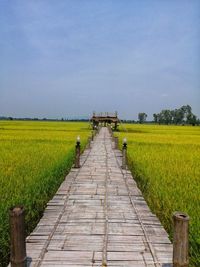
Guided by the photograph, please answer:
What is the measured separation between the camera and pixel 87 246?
4082mm

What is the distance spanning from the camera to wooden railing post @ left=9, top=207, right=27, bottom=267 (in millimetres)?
3184

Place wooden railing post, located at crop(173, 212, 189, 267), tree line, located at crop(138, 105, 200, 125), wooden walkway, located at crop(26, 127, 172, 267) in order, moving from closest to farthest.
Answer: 1. wooden railing post, located at crop(173, 212, 189, 267)
2. wooden walkway, located at crop(26, 127, 172, 267)
3. tree line, located at crop(138, 105, 200, 125)

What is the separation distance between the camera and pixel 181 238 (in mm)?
3176

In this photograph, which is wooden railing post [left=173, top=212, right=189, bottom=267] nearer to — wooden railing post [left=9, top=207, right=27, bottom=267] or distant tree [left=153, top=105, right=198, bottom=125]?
wooden railing post [left=9, top=207, right=27, bottom=267]

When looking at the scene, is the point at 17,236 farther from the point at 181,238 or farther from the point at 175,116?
the point at 175,116

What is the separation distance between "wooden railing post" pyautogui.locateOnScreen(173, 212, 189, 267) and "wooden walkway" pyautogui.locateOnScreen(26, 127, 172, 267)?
420 millimetres

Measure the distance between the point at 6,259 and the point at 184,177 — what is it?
5.57 metres

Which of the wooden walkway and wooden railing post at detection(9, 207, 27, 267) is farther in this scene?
the wooden walkway

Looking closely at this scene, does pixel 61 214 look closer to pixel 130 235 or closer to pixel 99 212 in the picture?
pixel 99 212

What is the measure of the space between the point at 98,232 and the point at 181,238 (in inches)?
67.4

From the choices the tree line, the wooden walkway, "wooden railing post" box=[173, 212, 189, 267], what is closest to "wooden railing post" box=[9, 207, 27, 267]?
the wooden walkway

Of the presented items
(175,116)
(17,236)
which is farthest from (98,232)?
(175,116)

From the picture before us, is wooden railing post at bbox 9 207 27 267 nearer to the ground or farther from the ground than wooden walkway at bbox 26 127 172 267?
farther from the ground

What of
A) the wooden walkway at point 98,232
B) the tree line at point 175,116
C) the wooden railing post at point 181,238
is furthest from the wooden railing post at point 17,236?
the tree line at point 175,116
